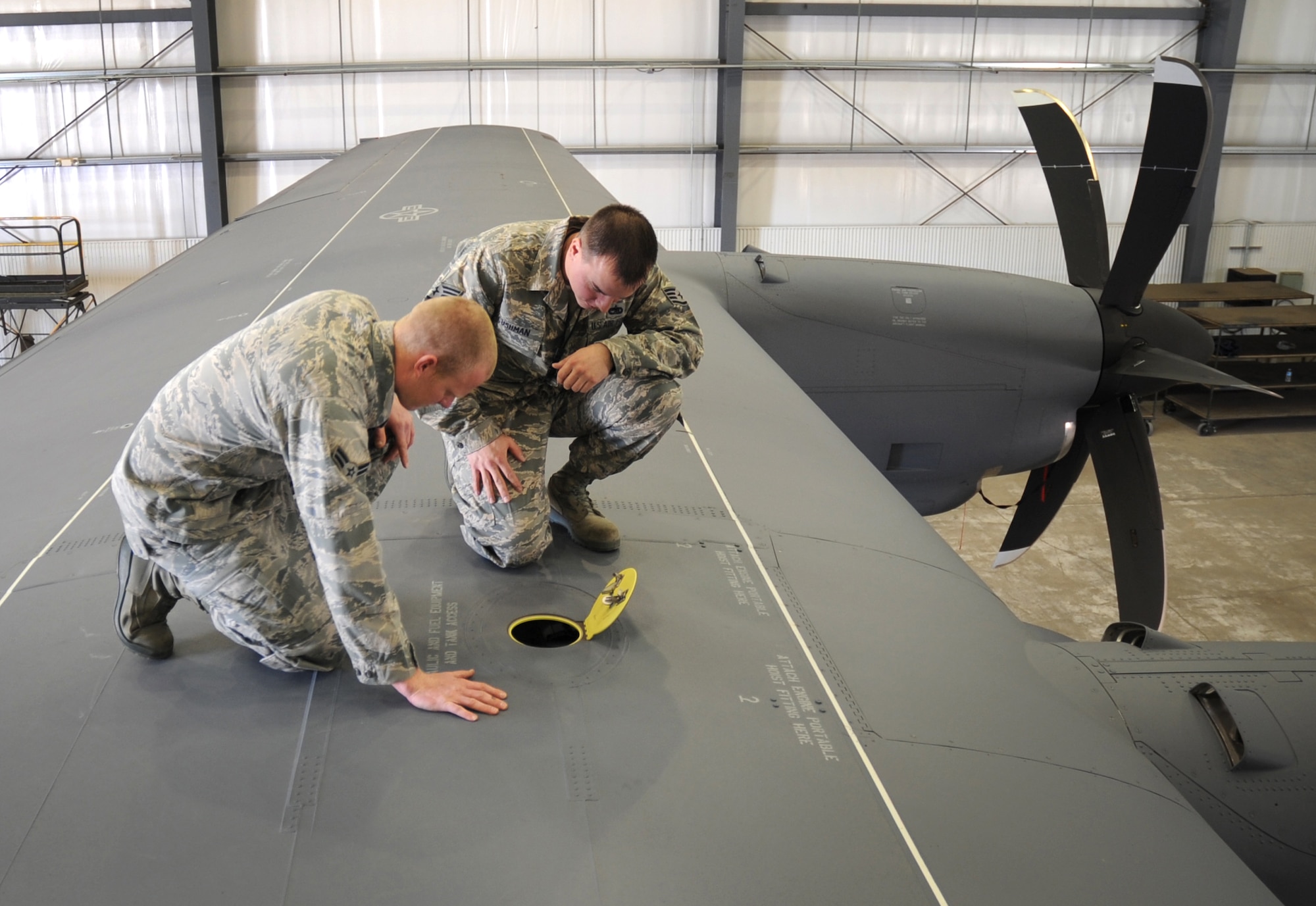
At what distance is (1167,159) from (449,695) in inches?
230

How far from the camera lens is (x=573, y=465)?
369cm

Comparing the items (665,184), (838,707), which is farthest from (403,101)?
(838,707)

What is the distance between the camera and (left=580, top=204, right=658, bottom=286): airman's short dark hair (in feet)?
9.73

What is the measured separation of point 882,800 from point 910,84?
59.0 feet

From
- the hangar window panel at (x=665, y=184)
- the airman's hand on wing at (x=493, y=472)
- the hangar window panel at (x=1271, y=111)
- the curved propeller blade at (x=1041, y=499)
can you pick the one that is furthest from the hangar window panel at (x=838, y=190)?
the airman's hand on wing at (x=493, y=472)

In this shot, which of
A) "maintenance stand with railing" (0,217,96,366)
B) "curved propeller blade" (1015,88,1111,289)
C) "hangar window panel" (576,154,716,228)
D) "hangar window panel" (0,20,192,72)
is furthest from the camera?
"hangar window panel" (576,154,716,228)

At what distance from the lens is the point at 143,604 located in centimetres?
283

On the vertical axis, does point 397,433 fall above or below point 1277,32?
below

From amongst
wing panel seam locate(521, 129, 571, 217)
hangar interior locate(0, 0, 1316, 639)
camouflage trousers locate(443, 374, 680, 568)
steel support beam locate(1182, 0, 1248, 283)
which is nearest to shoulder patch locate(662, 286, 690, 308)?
camouflage trousers locate(443, 374, 680, 568)

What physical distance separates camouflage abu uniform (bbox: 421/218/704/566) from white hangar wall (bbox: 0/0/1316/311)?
15.2 meters

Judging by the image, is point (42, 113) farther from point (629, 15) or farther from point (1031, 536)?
point (1031, 536)

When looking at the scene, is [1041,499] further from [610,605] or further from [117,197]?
[117,197]

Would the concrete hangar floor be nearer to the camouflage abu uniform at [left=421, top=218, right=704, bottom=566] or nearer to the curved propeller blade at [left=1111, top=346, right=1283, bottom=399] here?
the curved propeller blade at [left=1111, top=346, right=1283, bottom=399]

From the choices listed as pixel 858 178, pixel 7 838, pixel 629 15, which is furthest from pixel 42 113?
pixel 7 838
